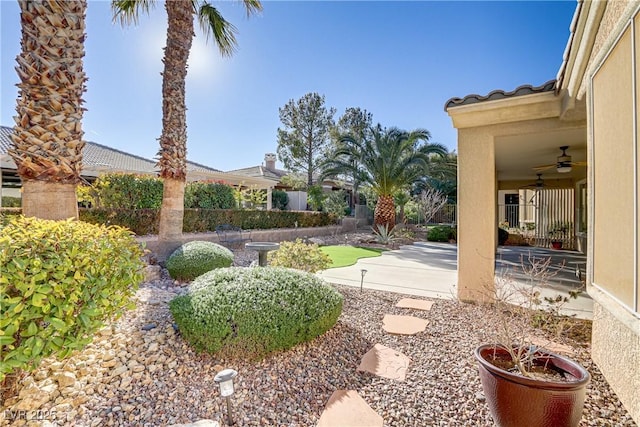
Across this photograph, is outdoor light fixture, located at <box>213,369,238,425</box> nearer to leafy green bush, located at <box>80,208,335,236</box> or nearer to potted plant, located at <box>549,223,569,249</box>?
leafy green bush, located at <box>80,208,335,236</box>

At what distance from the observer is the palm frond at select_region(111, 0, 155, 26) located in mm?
9308

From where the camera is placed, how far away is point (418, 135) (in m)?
18.8

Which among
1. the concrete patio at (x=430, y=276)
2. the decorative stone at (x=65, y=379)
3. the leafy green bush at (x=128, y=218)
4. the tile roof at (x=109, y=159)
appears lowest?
the decorative stone at (x=65, y=379)

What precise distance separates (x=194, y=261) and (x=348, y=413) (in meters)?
5.83

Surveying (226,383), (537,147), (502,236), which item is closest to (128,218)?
(226,383)

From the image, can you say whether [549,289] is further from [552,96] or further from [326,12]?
[326,12]

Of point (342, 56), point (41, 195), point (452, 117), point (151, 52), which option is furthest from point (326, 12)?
point (41, 195)

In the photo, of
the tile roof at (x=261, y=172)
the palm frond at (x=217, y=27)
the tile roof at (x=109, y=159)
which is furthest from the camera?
the tile roof at (x=261, y=172)

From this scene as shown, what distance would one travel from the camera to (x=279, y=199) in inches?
1080

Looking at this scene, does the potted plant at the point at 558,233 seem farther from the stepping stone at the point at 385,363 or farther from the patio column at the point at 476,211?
the stepping stone at the point at 385,363

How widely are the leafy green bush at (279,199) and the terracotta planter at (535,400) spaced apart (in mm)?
24795

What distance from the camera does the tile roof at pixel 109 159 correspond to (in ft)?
52.6

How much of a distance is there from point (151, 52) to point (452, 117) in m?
10.4

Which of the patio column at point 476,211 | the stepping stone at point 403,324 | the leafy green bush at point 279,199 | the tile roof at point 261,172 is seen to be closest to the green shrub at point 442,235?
the leafy green bush at point 279,199
